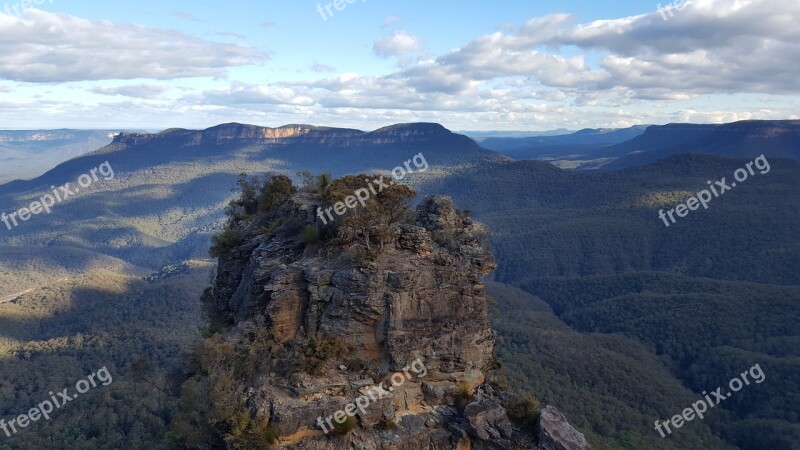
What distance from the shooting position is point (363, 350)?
61.3ft

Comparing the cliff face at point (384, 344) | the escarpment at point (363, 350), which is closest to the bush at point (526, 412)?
the escarpment at point (363, 350)

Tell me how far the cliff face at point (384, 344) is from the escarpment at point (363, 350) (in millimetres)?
39

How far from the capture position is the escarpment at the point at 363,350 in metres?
16.8

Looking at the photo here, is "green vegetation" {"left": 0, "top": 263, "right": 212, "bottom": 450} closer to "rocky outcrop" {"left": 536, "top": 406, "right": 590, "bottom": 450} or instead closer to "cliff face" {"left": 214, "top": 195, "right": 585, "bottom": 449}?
"cliff face" {"left": 214, "top": 195, "right": 585, "bottom": 449}

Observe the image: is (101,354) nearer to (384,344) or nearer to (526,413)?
(384,344)

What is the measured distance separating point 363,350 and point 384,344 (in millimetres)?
811

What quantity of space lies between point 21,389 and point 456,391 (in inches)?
2883

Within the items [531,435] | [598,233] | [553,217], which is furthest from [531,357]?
[553,217]

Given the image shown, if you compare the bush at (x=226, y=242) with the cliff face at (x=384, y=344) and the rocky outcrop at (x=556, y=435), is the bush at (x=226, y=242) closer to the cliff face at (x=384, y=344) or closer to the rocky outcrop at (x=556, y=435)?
the cliff face at (x=384, y=344)

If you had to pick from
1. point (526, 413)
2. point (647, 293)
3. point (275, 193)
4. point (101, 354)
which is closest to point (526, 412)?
point (526, 413)

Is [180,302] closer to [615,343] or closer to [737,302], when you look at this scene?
[615,343]

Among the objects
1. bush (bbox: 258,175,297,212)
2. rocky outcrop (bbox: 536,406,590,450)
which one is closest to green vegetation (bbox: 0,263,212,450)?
bush (bbox: 258,175,297,212)

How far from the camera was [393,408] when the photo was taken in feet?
57.8

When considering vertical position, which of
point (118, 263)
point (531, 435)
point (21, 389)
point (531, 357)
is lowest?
point (118, 263)
